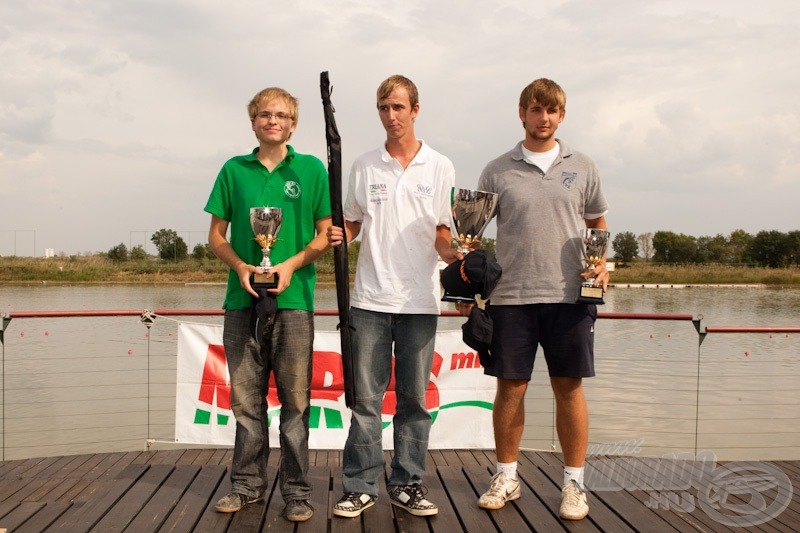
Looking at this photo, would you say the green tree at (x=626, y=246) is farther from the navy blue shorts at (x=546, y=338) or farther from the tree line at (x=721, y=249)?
the navy blue shorts at (x=546, y=338)

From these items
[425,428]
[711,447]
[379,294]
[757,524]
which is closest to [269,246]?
[379,294]

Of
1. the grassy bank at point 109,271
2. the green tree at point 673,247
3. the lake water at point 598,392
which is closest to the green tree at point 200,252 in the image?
the grassy bank at point 109,271

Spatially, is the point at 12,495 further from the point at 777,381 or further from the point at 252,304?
the point at 777,381

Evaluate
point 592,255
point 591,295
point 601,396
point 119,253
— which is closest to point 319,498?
point 591,295

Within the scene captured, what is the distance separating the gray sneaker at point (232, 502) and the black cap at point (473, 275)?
3.89ft

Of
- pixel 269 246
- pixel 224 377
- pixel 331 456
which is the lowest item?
pixel 331 456

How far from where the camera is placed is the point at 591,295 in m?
2.96

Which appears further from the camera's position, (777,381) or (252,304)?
(777,381)

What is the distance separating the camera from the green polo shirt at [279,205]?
9.82 ft

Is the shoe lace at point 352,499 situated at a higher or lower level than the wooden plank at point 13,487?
higher

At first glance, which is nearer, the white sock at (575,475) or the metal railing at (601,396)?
Result: the white sock at (575,475)

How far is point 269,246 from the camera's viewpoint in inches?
114

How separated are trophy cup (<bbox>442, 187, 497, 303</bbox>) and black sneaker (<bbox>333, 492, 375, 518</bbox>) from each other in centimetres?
87

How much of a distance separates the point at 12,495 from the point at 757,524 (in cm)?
324
